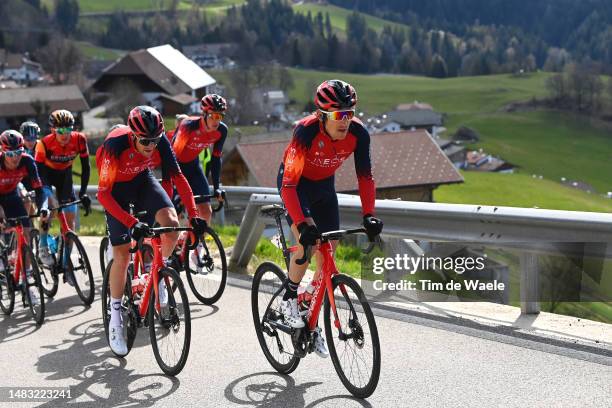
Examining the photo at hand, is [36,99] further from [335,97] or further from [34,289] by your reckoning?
[335,97]

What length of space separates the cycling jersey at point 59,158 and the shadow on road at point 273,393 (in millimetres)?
4696

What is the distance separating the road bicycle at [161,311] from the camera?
6.69 metres

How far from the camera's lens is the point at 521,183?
284 ft

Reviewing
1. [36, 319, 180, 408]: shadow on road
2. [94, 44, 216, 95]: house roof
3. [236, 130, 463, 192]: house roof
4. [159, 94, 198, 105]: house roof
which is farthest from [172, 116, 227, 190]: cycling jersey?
[159, 94, 198, 105]: house roof

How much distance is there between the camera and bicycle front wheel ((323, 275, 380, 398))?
5664 mm

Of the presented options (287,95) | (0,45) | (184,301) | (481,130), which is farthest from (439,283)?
(0,45)

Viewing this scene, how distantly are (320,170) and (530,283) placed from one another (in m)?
2.37

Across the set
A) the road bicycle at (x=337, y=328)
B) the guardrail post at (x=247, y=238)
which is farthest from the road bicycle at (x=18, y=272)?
the road bicycle at (x=337, y=328)

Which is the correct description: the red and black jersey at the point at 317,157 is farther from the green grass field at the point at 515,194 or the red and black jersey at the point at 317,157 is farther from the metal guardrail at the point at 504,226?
the green grass field at the point at 515,194

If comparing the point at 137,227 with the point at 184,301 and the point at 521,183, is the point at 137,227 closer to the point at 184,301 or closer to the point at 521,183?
the point at 184,301

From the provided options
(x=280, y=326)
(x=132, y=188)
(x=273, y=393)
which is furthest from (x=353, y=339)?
(x=132, y=188)

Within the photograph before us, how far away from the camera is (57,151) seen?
10.5 m

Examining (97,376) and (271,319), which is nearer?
(271,319)

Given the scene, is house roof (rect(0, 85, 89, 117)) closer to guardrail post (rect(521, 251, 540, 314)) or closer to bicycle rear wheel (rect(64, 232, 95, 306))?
bicycle rear wheel (rect(64, 232, 95, 306))
